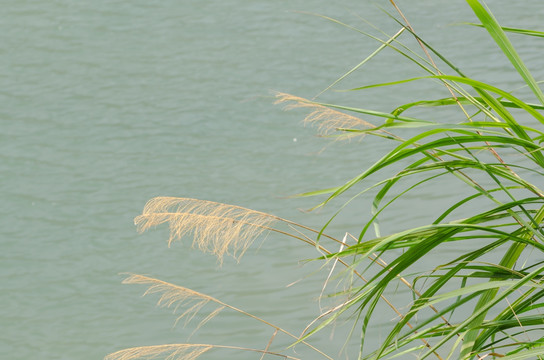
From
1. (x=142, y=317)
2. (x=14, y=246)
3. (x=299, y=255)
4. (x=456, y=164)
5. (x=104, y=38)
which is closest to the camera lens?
(x=456, y=164)

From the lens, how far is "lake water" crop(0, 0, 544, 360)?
308 centimetres

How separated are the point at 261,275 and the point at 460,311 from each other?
76cm

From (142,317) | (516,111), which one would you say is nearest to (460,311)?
(142,317)

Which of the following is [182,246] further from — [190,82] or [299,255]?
[190,82]

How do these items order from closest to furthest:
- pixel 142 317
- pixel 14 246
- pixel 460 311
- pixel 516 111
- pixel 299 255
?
pixel 460 311
pixel 142 317
pixel 299 255
pixel 14 246
pixel 516 111

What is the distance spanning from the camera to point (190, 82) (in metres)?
5.26

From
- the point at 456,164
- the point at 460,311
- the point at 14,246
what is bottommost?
the point at 14,246

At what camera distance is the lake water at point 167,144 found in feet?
10.1

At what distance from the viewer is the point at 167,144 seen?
4566mm

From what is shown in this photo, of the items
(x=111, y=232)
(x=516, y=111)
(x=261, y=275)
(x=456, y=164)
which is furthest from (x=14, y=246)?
(x=456, y=164)

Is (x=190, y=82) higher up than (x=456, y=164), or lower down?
lower down

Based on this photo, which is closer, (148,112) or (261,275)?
(261,275)

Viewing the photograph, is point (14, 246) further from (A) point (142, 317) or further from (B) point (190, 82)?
(B) point (190, 82)

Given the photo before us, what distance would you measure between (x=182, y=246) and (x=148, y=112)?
162cm
